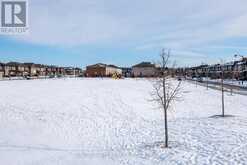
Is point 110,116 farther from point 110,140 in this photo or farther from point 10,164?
point 10,164


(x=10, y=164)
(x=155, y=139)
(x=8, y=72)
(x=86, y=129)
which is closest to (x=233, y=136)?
(x=155, y=139)

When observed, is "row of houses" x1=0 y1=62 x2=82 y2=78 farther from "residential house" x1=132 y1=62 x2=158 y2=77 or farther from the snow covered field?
the snow covered field

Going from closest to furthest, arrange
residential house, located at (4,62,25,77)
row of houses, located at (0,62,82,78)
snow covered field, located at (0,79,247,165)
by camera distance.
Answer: snow covered field, located at (0,79,247,165), row of houses, located at (0,62,82,78), residential house, located at (4,62,25,77)

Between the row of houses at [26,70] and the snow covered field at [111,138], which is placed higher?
the row of houses at [26,70]

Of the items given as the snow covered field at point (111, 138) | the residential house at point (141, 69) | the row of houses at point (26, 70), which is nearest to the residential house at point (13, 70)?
the row of houses at point (26, 70)

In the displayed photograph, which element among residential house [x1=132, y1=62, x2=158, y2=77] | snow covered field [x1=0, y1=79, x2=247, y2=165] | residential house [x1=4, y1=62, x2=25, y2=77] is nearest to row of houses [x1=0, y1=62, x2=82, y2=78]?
residential house [x1=4, y1=62, x2=25, y2=77]

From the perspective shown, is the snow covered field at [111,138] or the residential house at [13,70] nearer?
the snow covered field at [111,138]

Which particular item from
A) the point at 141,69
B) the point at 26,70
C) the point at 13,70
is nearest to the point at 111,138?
the point at 13,70

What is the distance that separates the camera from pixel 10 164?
10766 millimetres

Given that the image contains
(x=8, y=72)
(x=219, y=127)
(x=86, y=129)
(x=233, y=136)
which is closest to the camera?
(x=233, y=136)

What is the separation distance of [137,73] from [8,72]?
66212mm

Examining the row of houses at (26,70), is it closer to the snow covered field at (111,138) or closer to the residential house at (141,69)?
the residential house at (141,69)

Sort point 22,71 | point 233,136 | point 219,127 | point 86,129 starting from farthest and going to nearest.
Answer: point 22,71, point 86,129, point 219,127, point 233,136

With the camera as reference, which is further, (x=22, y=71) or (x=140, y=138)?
(x=22, y=71)
